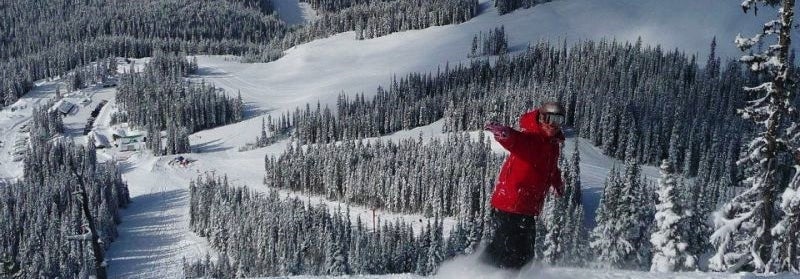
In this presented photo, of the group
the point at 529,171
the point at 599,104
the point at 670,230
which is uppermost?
the point at 599,104

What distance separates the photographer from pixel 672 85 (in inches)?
6649

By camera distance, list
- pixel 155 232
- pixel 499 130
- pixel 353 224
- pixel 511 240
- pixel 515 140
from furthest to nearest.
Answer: pixel 155 232
pixel 353 224
pixel 511 240
pixel 515 140
pixel 499 130

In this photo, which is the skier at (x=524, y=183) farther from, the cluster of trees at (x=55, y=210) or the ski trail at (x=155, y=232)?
the ski trail at (x=155, y=232)

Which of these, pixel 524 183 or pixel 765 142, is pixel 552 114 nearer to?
pixel 524 183

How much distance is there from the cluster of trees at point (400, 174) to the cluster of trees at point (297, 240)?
5421 millimetres

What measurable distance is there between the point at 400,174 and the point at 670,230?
77.4 m

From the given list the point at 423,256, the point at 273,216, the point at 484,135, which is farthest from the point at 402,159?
the point at 423,256

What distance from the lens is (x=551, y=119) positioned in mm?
13156

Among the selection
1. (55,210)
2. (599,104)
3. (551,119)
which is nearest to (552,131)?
(551,119)

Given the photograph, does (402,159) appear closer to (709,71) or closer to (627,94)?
(627,94)

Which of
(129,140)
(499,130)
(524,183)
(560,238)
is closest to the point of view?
(499,130)

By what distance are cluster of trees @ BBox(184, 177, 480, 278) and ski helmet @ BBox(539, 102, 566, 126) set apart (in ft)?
179

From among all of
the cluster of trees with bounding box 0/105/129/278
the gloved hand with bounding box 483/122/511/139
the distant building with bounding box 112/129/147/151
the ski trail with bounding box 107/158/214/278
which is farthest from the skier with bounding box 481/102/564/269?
the distant building with bounding box 112/129/147/151

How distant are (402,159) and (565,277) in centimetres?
10400
